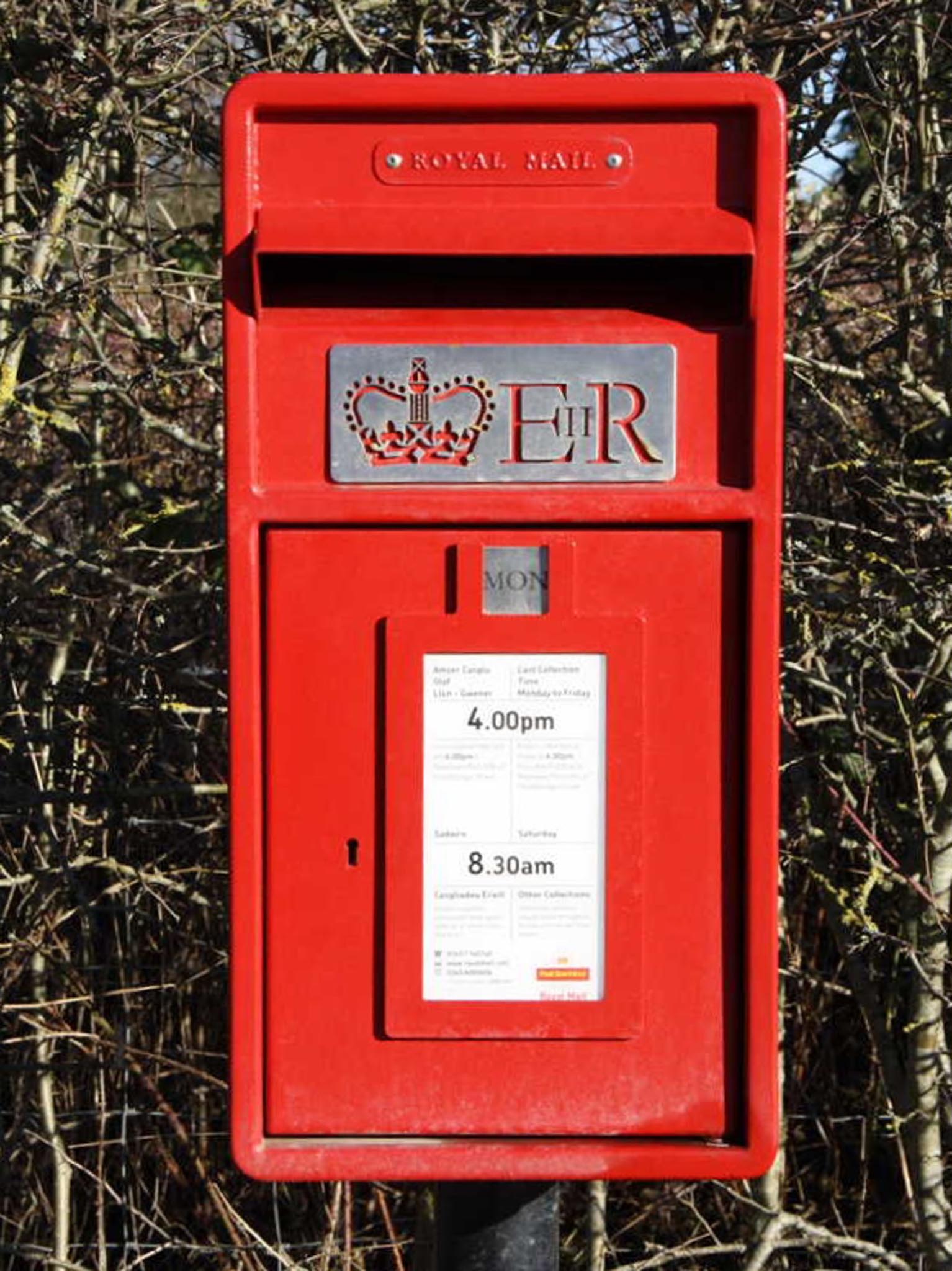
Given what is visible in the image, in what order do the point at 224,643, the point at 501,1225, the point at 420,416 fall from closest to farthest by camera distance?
the point at 420,416
the point at 501,1225
the point at 224,643

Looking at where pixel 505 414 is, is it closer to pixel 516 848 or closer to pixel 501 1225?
pixel 516 848

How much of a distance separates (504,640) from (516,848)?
0.25 m

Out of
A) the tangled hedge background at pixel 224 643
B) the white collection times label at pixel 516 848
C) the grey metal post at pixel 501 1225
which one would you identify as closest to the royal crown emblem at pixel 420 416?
the white collection times label at pixel 516 848

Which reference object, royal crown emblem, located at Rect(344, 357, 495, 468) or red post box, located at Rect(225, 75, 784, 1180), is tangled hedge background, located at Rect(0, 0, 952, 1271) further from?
royal crown emblem, located at Rect(344, 357, 495, 468)

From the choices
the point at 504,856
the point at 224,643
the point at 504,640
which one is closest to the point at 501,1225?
the point at 504,856

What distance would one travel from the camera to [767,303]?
6.21ft

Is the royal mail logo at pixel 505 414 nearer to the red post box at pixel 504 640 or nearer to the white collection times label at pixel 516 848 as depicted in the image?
the red post box at pixel 504 640

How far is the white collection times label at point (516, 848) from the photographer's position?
193cm

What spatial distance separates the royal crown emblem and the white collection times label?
0.30 meters

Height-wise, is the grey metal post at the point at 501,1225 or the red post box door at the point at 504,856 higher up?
the red post box door at the point at 504,856

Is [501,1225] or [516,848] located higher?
[516,848]

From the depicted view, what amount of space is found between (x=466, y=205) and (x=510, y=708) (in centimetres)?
60

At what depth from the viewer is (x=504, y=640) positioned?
6.28 ft

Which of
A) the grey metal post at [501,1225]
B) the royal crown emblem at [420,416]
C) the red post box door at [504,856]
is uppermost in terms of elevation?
the royal crown emblem at [420,416]
